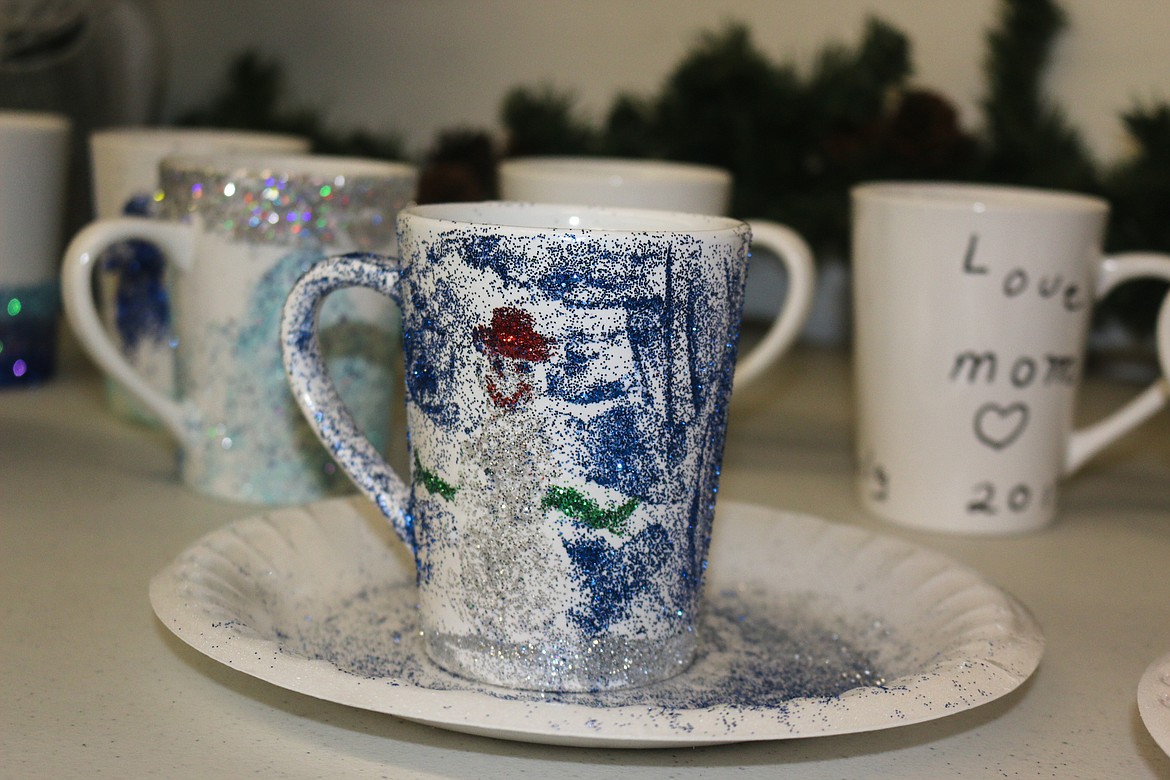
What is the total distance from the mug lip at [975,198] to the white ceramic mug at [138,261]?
339 mm

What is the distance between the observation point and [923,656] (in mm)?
444

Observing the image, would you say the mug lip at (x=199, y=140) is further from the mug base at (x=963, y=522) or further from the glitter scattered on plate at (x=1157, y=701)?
the glitter scattered on plate at (x=1157, y=701)

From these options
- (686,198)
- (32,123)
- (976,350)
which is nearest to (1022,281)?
(976,350)

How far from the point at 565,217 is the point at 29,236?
1.44 feet

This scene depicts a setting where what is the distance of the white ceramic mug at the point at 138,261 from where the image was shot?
71 cm

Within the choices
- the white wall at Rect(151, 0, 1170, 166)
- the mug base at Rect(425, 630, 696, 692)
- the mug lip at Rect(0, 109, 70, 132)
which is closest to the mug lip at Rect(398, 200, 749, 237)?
the mug base at Rect(425, 630, 696, 692)

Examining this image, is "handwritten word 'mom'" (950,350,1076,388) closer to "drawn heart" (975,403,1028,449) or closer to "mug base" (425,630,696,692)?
"drawn heart" (975,403,1028,449)

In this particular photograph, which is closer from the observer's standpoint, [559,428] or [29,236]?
[559,428]

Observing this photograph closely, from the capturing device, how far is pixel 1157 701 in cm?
36

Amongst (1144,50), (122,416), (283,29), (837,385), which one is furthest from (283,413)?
(283,29)

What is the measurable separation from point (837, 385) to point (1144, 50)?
0.32m

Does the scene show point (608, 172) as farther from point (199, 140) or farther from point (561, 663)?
point (561, 663)

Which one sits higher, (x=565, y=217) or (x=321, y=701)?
(x=565, y=217)

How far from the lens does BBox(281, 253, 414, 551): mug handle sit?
1.45 feet
